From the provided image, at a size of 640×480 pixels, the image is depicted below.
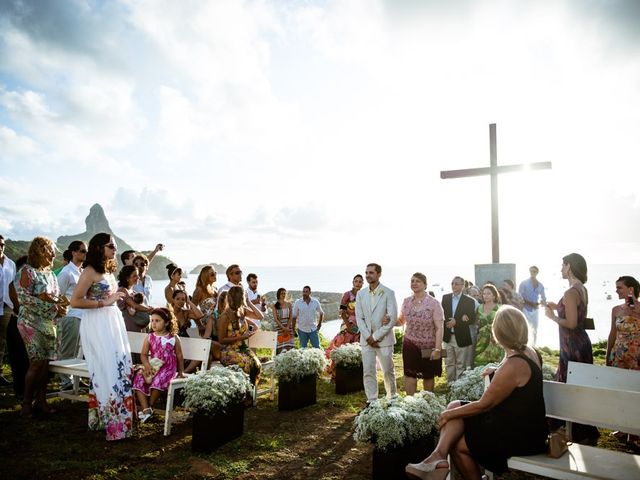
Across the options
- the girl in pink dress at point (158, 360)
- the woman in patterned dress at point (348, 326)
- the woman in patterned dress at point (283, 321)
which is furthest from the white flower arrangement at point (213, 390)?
the woman in patterned dress at point (283, 321)

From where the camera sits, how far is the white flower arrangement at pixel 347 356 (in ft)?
27.1

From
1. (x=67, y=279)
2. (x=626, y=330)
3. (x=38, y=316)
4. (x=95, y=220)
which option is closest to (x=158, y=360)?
(x=38, y=316)

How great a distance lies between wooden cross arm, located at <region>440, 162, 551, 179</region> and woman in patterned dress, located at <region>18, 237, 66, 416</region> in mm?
9382

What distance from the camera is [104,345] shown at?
17.8ft

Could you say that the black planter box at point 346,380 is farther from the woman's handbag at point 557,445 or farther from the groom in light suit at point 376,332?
the woman's handbag at point 557,445

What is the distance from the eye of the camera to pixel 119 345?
18.1ft

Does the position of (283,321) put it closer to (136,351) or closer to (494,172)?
(136,351)

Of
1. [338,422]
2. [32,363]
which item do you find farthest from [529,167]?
[32,363]

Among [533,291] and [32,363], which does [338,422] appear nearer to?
[32,363]

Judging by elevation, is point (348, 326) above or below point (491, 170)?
below

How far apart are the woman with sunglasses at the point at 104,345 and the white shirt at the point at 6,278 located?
10.2 feet

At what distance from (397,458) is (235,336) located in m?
3.65

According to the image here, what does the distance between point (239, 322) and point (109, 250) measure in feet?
7.89

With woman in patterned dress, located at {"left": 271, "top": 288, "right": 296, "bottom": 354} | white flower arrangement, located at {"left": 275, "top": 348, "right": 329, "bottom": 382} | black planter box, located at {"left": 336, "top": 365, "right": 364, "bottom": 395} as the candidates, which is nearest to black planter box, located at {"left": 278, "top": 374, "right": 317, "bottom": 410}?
white flower arrangement, located at {"left": 275, "top": 348, "right": 329, "bottom": 382}
